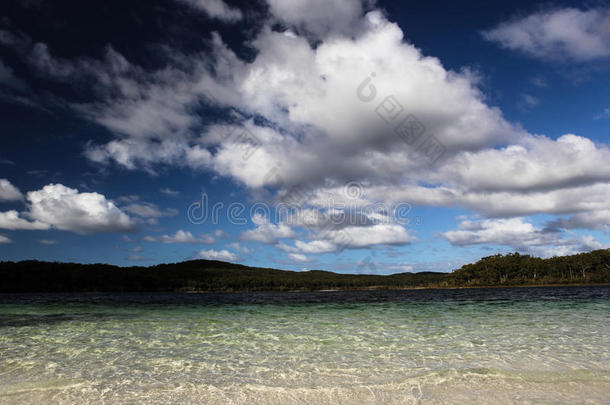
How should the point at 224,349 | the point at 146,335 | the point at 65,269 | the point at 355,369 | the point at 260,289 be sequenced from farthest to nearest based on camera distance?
the point at 260,289 → the point at 65,269 → the point at 146,335 → the point at 224,349 → the point at 355,369

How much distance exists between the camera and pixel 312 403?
6332 millimetres

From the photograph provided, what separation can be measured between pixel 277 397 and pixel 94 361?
6.42m

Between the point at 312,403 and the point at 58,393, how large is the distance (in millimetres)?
5268

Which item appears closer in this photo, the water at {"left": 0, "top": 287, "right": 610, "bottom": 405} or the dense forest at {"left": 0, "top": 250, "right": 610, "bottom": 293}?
the water at {"left": 0, "top": 287, "right": 610, "bottom": 405}

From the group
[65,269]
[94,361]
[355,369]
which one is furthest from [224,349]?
[65,269]

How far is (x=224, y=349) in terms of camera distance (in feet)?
37.3

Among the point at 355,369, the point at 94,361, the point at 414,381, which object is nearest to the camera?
the point at 414,381

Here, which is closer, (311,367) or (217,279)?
(311,367)

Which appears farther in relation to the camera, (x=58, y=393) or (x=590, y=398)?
(x=58, y=393)

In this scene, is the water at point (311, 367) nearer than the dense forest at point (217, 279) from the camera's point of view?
Yes

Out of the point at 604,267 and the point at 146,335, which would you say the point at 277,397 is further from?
the point at 604,267

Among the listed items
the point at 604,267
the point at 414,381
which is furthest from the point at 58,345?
the point at 604,267

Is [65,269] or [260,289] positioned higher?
[65,269]

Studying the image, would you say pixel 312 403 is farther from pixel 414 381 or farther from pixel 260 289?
pixel 260 289
